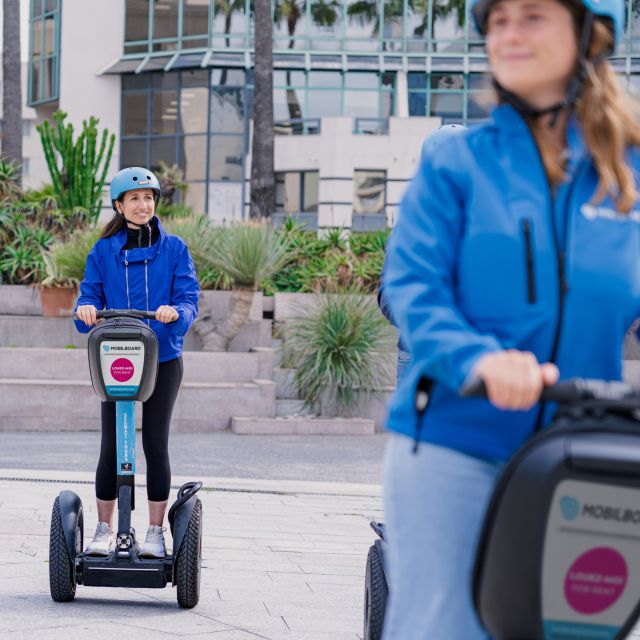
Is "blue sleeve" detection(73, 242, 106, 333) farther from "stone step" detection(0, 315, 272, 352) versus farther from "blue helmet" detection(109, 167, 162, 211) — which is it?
"stone step" detection(0, 315, 272, 352)

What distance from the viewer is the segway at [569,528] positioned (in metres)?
2.05

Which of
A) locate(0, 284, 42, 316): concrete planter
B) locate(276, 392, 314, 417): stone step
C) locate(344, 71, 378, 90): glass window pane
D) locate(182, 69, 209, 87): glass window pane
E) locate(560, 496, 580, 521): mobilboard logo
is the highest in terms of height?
locate(182, 69, 209, 87): glass window pane

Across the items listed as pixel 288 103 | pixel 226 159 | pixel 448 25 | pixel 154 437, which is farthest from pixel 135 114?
pixel 154 437

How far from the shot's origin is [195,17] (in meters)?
37.5

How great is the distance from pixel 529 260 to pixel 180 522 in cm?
342

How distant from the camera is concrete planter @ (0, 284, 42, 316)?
15945 millimetres

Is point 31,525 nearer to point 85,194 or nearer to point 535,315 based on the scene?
point 535,315

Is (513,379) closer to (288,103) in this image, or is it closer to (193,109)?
(288,103)

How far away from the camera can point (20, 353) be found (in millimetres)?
13906

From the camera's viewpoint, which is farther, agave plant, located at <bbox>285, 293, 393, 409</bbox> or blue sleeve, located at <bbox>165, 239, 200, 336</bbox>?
agave plant, located at <bbox>285, 293, 393, 409</bbox>

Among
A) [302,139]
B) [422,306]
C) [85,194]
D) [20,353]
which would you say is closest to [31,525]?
[422,306]

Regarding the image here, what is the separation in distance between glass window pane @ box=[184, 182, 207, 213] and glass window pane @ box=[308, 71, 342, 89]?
4081mm

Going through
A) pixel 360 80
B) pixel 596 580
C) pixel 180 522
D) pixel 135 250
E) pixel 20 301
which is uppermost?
pixel 360 80

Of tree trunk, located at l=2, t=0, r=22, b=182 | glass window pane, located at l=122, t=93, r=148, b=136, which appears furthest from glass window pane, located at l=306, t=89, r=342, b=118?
tree trunk, located at l=2, t=0, r=22, b=182
